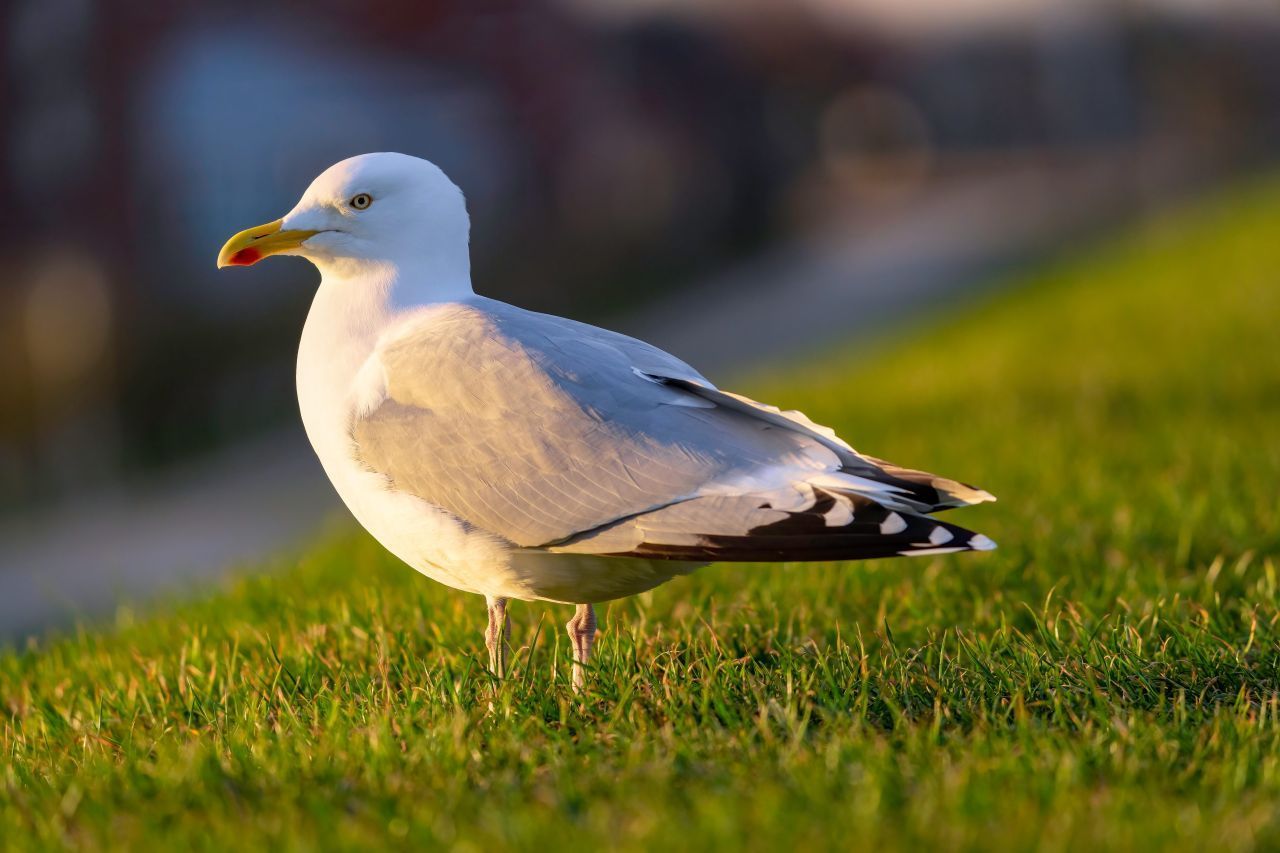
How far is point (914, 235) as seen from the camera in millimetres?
34125

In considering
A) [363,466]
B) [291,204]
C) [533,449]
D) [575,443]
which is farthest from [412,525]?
[291,204]

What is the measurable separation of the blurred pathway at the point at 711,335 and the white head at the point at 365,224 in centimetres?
212

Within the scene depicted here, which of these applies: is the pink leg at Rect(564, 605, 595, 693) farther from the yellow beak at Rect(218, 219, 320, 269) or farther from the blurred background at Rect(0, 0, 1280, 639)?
the blurred background at Rect(0, 0, 1280, 639)

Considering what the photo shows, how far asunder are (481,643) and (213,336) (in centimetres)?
1622

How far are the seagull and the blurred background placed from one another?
2.34m

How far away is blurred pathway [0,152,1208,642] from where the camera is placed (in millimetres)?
12008

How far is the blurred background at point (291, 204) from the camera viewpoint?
53.0 ft

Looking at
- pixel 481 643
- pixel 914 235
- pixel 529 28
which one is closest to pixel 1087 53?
pixel 914 235

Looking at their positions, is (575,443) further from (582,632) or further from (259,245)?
(259,245)

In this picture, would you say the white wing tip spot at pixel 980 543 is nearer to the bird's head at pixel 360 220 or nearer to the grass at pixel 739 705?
the grass at pixel 739 705

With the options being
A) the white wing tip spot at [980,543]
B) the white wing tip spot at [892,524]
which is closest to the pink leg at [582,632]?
the white wing tip spot at [892,524]

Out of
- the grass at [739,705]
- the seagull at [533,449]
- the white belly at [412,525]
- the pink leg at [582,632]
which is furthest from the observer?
the pink leg at [582,632]

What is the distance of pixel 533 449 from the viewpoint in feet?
11.8

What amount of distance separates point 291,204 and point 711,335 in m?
6.98
